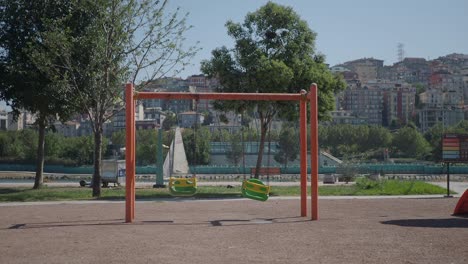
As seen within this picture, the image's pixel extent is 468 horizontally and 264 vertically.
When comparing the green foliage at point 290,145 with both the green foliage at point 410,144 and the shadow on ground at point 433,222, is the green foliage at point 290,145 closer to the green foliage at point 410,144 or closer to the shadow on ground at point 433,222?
the shadow on ground at point 433,222

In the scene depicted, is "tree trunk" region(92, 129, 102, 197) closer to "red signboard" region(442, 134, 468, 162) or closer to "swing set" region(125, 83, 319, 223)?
"swing set" region(125, 83, 319, 223)

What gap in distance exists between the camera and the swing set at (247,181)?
→ 51.2ft

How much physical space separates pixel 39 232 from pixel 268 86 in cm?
1853

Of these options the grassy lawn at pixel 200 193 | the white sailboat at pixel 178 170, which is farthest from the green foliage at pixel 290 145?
the grassy lawn at pixel 200 193

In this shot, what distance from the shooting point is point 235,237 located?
40.8 ft

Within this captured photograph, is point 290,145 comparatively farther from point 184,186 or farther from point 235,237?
point 235,237

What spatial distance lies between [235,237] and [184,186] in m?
6.34

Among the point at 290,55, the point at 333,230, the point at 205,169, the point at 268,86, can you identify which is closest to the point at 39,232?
the point at 333,230

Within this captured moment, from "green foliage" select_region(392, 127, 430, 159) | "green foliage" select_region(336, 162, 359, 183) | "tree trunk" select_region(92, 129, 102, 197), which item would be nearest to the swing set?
→ "tree trunk" select_region(92, 129, 102, 197)

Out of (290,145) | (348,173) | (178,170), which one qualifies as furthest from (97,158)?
(290,145)

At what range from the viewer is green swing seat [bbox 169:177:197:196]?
18.5 m

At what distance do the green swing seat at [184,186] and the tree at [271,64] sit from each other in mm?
12284

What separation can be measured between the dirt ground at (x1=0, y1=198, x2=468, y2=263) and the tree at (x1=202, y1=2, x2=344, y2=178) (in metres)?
12.4

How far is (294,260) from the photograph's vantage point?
9.52 metres
